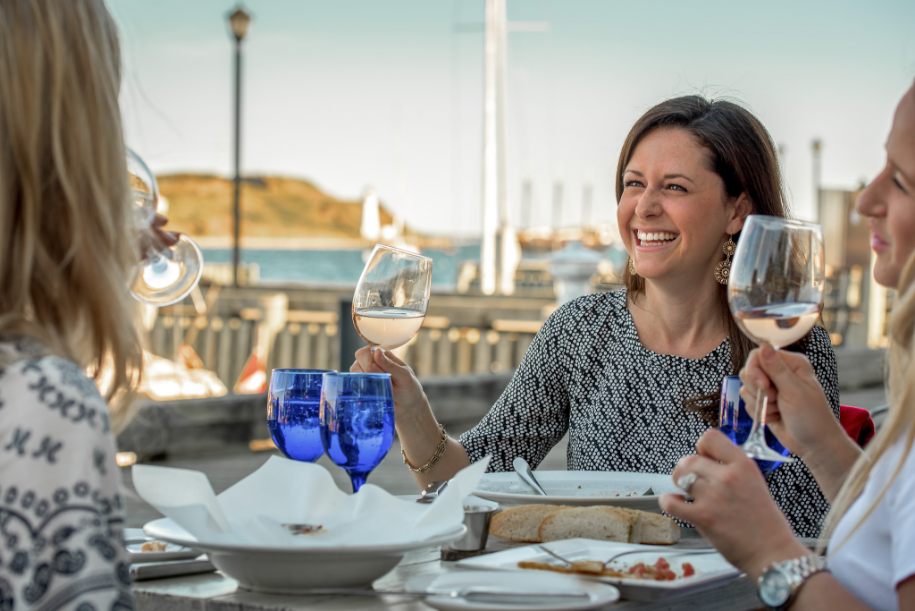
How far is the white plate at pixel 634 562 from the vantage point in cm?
133

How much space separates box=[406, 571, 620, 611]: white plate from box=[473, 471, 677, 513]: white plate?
461 millimetres

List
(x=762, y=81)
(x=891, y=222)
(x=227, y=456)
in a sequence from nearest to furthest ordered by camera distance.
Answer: (x=891, y=222)
(x=762, y=81)
(x=227, y=456)

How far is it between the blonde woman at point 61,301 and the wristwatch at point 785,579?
823 millimetres

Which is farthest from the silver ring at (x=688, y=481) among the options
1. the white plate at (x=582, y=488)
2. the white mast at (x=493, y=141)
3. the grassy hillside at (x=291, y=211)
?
the grassy hillside at (x=291, y=211)

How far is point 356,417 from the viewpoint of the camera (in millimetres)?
1639

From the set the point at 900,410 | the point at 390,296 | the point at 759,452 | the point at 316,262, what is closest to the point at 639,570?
the point at 759,452

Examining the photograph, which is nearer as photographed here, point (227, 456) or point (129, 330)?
point (129, 330)

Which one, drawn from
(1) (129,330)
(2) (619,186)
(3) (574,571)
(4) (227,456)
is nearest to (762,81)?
(2) (619,186)

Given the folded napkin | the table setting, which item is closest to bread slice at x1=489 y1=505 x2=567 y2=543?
the table setting

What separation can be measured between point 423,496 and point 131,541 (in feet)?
1.74

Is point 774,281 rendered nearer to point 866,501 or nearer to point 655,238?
point 866,501

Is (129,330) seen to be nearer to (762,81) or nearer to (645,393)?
(645,393)

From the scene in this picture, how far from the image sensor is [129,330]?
1.15 m

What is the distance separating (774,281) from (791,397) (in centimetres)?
21
